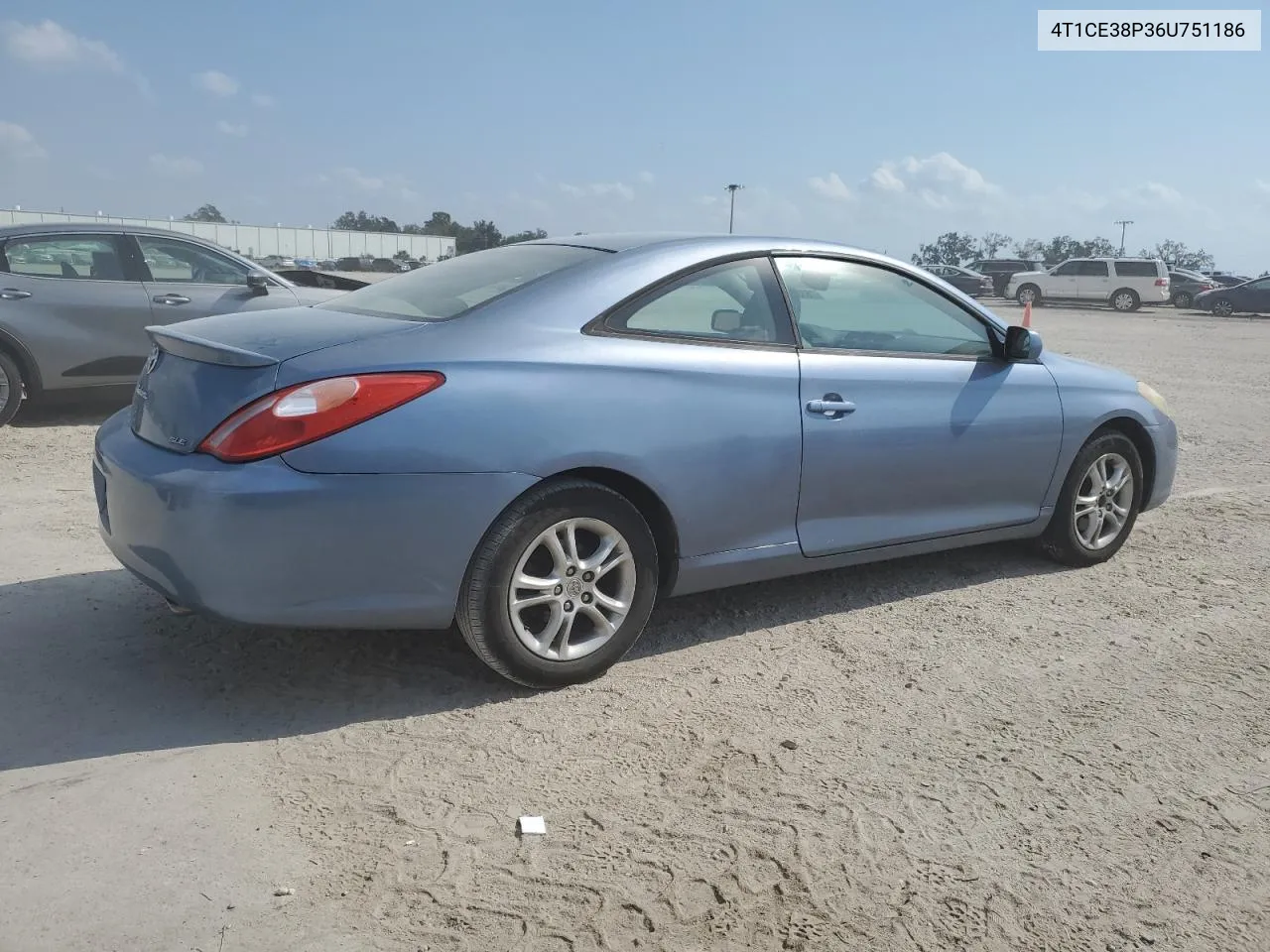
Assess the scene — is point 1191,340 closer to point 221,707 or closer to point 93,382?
point 93,382

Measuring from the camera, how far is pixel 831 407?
4207 millimetres

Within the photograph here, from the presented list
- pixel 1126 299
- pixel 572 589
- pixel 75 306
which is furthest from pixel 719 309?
pixel 1126 299

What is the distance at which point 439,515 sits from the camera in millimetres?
3311

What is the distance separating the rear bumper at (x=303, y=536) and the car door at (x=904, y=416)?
1.39 metres

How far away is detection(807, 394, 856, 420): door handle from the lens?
4156mm

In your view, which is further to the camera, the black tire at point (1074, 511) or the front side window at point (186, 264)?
the front side window at point (186, 264)

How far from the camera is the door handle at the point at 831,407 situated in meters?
4.16

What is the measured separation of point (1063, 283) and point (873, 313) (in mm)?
37215

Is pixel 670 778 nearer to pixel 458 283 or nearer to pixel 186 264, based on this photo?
pixel 458 283

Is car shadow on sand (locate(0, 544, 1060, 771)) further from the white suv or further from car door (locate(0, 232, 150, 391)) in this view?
the white suv

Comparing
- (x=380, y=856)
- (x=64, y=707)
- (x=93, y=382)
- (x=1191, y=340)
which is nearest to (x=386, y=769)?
(x=380, y=856)

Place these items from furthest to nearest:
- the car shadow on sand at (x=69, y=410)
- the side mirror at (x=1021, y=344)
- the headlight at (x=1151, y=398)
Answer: the car shadow on sand at (x=69, y=410) → the headlight at (x=1151, y=398) → the side mirror at (x=1021, y=344)

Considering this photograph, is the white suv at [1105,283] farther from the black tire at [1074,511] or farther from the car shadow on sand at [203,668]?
the car shadow on sand at [203,668]

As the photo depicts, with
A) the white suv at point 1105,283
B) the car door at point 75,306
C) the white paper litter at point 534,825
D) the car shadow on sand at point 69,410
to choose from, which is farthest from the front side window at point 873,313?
the white suv at point 1105,283
